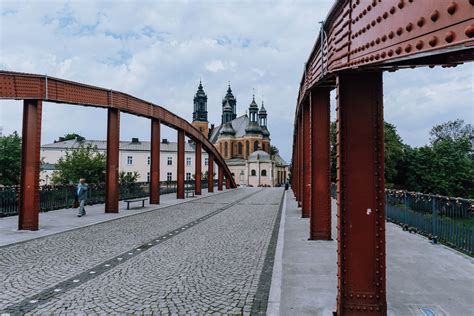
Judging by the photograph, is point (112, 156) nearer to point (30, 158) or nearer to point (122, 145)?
point (30, 158)

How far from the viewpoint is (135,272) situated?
663cm

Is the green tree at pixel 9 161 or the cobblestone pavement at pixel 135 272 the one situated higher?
the green tree at pixel 9 161

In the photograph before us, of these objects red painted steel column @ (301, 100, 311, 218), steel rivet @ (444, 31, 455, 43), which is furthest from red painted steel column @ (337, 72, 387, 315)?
red painted steel column @ (301, 100, 311, 218)

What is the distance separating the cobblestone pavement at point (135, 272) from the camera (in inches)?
195

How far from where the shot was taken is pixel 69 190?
18.1m

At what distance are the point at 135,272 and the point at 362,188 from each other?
461 cm

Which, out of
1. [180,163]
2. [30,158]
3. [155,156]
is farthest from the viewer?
[180,163]

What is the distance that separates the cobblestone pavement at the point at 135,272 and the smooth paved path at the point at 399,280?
621 millimetres

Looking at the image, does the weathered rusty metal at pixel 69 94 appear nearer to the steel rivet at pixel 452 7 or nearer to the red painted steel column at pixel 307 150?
the red painted steel column at pixel 307 150

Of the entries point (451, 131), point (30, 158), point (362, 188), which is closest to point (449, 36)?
point (362, 188)

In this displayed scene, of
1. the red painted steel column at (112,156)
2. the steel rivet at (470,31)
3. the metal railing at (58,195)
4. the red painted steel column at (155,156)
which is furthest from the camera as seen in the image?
the red painted steel column at (155,156)

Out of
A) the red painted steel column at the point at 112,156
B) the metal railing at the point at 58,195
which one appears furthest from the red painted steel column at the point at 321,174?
the metal railing at the point at 58,195

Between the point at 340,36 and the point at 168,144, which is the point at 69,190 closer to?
the point at 340,36

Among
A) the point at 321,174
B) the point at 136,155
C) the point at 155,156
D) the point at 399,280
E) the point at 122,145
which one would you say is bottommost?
the point at 399,280
